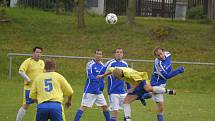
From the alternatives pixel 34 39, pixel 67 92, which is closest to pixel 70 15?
pixel 34 39

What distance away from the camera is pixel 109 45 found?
32719 mm

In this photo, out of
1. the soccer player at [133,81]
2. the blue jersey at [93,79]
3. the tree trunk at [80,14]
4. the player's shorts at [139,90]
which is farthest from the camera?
the tree trunk at [80,14]

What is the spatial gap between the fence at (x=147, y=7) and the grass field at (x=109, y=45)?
13.1 feet

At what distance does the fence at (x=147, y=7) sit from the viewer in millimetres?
43469

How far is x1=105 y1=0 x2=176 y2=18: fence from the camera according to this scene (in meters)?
43.5

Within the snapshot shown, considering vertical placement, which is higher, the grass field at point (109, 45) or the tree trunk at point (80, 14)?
the tree trunk at point (80, 14)

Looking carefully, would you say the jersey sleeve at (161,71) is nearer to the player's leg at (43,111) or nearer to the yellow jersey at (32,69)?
the yellow jersey at (32,69)

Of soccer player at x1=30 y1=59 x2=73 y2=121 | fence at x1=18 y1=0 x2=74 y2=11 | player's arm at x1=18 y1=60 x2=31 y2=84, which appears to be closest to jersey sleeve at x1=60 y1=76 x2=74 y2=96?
soccer player at x1=30 y1=59 x2=73 y2=121

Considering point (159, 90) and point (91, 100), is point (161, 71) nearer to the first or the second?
point (159, 90)

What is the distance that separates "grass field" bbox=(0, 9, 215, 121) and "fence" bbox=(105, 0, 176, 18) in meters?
4.00

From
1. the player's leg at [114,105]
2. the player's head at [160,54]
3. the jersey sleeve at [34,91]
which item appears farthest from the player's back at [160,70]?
the jersey sleeve at [34,91]

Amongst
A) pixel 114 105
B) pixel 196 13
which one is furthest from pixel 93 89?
pixel 196 13

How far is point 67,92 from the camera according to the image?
38.3 feet

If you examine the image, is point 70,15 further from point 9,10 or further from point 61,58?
point 61,58
